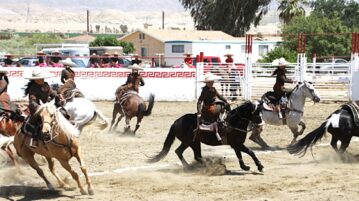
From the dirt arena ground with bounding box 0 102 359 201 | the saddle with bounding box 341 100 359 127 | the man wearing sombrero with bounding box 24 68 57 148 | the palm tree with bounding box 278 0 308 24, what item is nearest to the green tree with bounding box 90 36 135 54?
the palm tree with bounding box 278 0 308 24

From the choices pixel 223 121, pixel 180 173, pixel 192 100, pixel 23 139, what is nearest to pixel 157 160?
pixel 180 173

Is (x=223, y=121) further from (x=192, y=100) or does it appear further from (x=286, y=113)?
(x=192, y=100)

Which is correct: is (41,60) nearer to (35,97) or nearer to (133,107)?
(133,107)

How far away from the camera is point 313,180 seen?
1048 centimetres

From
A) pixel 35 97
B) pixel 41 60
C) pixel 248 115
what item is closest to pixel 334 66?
pixel 41 60

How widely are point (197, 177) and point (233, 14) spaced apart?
60.3m

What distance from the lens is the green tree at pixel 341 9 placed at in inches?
2699

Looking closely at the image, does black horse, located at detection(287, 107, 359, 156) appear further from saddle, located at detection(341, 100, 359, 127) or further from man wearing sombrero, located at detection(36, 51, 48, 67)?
man wearing sombrero, located at detection(36, 51, 48, 67)

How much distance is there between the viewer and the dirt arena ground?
952 cm

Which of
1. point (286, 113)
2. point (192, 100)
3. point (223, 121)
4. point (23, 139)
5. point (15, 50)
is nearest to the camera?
point (23, 139)

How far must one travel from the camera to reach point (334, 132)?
40.5 feet

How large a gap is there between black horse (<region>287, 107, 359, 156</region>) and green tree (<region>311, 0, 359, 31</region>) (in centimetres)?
5692

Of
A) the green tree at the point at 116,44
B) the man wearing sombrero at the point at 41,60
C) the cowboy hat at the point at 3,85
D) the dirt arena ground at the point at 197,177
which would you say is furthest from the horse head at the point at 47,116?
the green tree at the point at 116,44

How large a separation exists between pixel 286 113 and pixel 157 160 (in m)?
3.60
